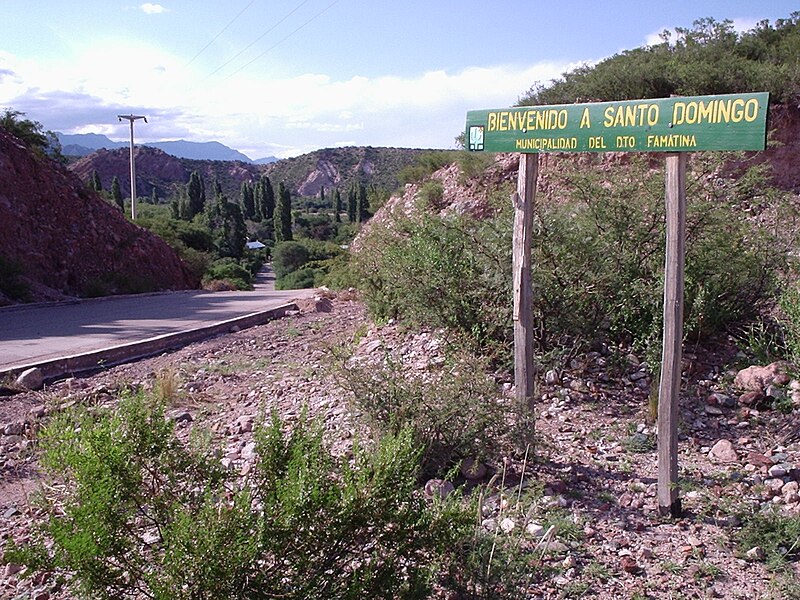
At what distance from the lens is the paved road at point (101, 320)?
10.6 m

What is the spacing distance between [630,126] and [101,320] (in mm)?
11758

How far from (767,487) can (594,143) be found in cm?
244

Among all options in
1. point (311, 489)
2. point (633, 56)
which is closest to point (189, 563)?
point (311, 489)

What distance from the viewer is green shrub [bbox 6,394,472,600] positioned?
2734 millimetres

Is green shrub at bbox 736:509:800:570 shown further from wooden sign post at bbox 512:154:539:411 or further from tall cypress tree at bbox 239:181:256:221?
tall cypress tree at bbox 239:181:256:221

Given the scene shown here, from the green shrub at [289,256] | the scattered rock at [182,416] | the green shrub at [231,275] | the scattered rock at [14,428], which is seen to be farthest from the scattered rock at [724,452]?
the green shrub at [289,256]

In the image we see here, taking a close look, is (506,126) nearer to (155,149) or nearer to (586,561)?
(586,561)

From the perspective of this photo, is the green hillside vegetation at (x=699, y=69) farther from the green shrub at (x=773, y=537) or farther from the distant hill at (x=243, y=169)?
the distant hill at (x=243, y=169)

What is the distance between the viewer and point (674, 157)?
14.5 feet

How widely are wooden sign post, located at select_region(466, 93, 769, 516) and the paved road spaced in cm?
673

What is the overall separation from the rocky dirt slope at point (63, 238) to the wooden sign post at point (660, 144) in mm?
15032

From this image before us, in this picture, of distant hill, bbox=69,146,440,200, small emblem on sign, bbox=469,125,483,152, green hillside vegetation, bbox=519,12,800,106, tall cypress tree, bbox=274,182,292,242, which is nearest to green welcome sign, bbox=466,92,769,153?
small emblem on sign, bbox=469,125,483,152

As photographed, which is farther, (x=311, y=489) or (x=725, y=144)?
(x=725, y=144)

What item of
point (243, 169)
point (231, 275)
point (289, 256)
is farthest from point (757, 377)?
point (243, 169)
